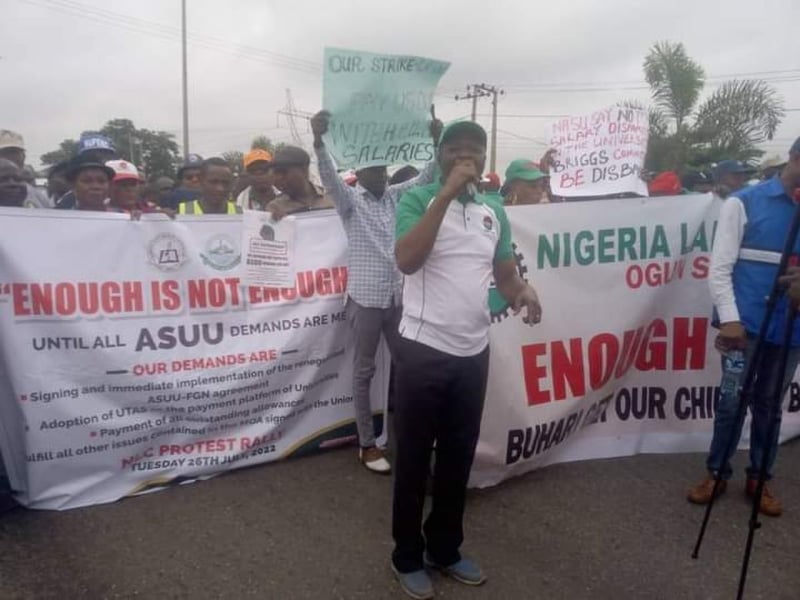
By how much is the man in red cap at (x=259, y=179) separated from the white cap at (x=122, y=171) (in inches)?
43.4

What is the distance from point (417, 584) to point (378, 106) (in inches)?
86.2

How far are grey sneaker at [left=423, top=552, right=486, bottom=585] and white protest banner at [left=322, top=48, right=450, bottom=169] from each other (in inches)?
74.9

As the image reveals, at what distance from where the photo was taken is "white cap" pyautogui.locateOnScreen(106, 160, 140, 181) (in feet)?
13.6

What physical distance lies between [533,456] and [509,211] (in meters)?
1.35

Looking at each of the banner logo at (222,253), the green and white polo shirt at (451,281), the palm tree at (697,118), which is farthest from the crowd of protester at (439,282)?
the palm tree at (697,118)

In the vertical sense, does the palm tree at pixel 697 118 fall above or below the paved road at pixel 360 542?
above

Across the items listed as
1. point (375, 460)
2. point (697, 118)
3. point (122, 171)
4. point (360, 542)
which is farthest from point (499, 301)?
point (697, 118)

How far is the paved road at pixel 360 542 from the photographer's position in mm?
2688

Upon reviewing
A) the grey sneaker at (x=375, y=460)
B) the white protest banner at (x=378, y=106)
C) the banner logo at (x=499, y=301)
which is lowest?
the grey sneaker at (x=375, y=460)

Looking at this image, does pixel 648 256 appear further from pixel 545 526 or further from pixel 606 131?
pixel 545 526

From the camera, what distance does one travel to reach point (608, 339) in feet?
12.7

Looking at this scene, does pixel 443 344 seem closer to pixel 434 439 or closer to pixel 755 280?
pixel 434 439

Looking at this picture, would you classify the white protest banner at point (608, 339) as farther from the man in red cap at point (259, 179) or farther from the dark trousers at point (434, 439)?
the man in red cap at point (259, 179)

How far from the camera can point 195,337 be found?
3.62m
